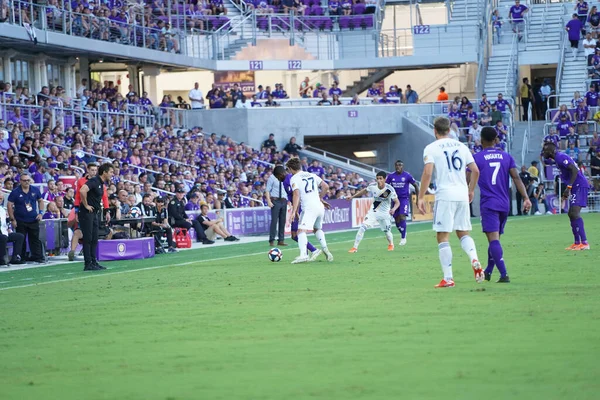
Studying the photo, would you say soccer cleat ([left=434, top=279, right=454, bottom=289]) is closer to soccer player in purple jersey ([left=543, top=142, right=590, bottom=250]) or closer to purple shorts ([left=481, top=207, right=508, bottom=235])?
purple shorts ([left=481, top=207, right=508, bottom=235])

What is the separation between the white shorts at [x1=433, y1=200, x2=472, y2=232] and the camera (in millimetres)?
13234

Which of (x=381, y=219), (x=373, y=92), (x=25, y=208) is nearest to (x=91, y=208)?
(x=25, y=208)

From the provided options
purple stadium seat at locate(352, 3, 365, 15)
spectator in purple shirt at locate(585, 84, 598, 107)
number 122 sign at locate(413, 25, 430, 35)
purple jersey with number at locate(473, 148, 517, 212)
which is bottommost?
purple jersey with number at locate(473, 148, 517, 212)

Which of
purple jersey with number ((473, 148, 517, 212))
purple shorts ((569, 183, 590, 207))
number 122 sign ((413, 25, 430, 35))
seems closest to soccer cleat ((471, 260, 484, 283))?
purple jersey with number ((473, 148, 517, 212))

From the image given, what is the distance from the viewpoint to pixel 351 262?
1938 centimetres

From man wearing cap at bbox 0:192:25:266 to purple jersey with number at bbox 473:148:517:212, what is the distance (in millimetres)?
11300

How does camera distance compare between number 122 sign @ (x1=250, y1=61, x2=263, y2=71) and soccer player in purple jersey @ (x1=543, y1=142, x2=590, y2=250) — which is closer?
soccer player in purple jersey @ (x1=543, y1=142, x2=590, y2=250)

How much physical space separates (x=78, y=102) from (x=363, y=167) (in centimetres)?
1933

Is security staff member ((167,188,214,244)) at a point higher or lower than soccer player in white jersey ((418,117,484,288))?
lower

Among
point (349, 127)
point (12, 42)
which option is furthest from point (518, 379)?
point (349, 127)

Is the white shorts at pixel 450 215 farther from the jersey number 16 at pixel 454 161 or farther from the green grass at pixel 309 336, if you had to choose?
the green grass at pixel 309 336

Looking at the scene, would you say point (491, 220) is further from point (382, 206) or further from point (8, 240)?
point (8, 240)

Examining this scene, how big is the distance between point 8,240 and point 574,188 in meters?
11.5

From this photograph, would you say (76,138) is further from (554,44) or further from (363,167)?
(554,44)
